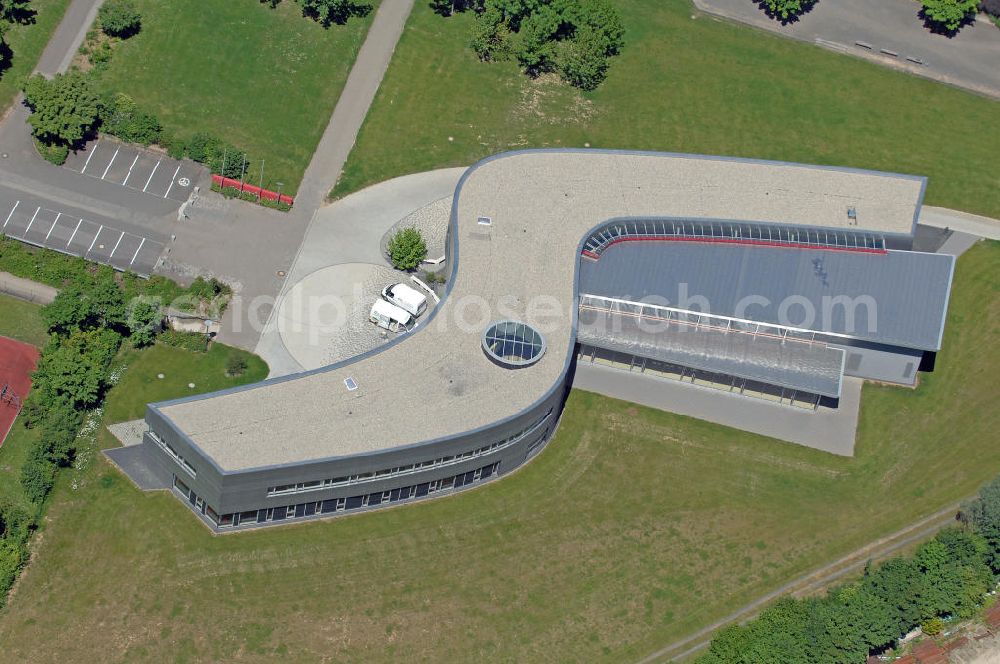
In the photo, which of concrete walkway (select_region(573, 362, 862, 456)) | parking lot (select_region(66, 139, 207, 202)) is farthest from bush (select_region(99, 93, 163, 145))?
concrete walkway (select_region(573, 362, 862, 456))

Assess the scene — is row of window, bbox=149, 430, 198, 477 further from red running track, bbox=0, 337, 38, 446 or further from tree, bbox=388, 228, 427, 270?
tree, bbox=388, 228, 427, 270

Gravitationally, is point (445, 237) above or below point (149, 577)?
above

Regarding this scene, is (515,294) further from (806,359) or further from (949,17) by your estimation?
(949,17)

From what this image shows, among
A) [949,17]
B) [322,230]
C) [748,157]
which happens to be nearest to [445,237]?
[322,230]

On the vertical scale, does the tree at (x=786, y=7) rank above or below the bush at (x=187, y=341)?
above

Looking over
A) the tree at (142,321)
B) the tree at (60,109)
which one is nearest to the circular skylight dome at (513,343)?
the tree at (142,321)

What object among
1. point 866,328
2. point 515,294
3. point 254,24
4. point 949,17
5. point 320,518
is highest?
point 949,17

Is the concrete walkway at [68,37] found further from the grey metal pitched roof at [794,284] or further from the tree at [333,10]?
the grey metal pitched roof at [794,284]
